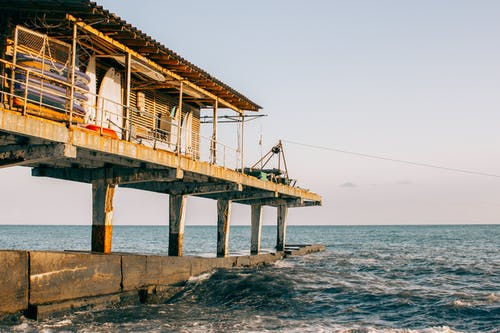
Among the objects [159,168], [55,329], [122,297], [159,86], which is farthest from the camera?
[159,86]

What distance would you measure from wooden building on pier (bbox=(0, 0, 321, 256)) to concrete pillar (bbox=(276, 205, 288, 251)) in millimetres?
14168

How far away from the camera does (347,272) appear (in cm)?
2919

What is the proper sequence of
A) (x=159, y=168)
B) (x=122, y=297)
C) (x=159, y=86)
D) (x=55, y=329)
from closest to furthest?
(x=55, y=329) < (x=122, y=297) < (x=159, y=168) < (x=159, y=86)

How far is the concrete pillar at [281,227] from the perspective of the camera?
3909 cm

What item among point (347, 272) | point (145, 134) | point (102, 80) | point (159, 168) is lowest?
point (347, 272)

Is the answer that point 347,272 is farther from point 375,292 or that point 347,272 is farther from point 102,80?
point 102,80

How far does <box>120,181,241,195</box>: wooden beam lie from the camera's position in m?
22.6

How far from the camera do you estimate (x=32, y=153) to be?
12914 mm

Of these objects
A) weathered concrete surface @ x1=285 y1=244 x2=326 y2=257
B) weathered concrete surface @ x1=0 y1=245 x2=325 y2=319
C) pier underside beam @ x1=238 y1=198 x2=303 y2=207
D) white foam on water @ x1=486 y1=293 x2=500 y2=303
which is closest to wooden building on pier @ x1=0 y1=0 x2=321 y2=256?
weathered concrete surface @ x1=0 y1=245 x2=325 y2=319

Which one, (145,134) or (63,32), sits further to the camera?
(145,134)

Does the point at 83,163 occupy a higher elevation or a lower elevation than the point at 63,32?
lower

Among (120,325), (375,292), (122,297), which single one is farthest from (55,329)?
(375,292)

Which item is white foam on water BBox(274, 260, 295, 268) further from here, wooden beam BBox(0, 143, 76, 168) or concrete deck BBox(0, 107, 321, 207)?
wooden beam BBox(0, 143, 76, 168)

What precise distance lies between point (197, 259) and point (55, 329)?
8.81m
